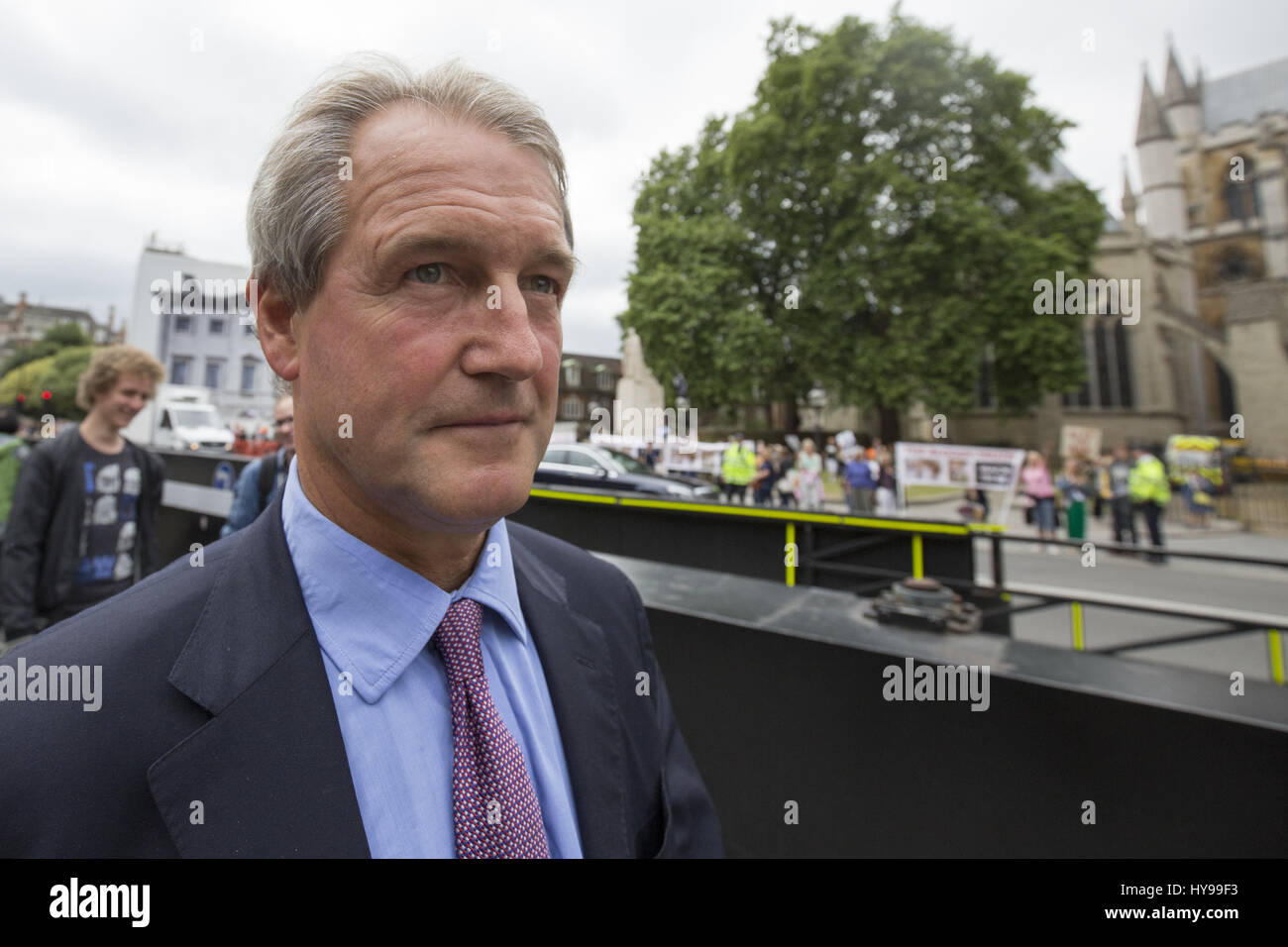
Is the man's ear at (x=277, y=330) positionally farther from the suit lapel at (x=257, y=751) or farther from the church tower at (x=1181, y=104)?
the church tower at (x=1181, y=104)

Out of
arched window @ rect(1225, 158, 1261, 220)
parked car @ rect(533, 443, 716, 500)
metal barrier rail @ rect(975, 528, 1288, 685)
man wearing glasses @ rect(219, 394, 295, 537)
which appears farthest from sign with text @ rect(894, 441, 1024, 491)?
arched window @ rect(1225, 158, 1261, 220)

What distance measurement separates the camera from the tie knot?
3.39 feet

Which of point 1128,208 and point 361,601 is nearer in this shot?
point 361,601

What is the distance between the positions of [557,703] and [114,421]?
3447 mm

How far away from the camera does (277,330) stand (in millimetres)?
1033

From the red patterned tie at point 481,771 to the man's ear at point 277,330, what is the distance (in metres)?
0.49

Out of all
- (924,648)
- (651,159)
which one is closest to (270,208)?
(924,648)

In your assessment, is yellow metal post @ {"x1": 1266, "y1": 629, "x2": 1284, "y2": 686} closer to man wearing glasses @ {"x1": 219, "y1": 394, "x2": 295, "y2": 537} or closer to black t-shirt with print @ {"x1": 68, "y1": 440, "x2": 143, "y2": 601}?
man wearing glasses @ {"x1": 219, "y1": 394, "x2": 295, "y2": 537}

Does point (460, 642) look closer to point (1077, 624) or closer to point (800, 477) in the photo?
point (1077, 624)

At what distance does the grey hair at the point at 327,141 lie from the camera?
0.96 meters

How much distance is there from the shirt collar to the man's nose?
372mm

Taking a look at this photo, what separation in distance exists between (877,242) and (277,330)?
2351 centimetres

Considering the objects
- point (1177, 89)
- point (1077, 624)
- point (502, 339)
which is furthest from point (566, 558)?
point (1177, 89)
